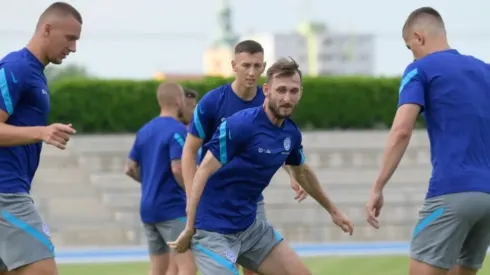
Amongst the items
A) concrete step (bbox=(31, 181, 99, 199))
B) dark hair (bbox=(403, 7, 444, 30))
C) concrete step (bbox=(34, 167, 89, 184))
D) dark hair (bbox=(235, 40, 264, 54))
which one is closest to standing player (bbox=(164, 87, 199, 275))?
dark hair (bbox=(235, 40, 264, 54))

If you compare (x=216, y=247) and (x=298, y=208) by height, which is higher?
(x=216, y=247)

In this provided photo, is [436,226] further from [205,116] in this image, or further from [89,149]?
[89,149]

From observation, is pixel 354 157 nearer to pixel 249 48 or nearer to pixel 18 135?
pixel 249 48

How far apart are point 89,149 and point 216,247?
18.3 meters

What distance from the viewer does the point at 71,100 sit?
25797mm

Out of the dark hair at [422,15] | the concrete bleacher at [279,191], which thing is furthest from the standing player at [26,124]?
the concrete bleacher at [279,191]

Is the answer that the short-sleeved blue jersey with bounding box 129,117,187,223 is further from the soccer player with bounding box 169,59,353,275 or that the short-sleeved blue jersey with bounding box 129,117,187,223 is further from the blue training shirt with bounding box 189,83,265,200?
the soccer player with bounding box 169,59,353,275

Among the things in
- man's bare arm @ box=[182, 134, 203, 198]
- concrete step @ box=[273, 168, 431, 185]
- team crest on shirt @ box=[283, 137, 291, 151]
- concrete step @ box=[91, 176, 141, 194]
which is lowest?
concrete step @ box=[273, 168, 431, 185]

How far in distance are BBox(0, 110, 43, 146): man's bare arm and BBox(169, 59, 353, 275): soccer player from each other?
110 centimetres

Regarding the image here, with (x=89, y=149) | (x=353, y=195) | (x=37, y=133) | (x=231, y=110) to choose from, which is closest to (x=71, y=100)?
(x=89, y=149)

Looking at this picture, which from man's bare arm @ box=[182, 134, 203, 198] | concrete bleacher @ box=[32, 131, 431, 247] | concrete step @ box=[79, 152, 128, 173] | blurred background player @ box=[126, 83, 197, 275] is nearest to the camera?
man's bare arm @ box=[182, 134, 203, 198]

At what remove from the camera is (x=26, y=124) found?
264 inches

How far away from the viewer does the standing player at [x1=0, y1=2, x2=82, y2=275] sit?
6609mm

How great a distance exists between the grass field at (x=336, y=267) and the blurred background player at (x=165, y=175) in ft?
11.3
